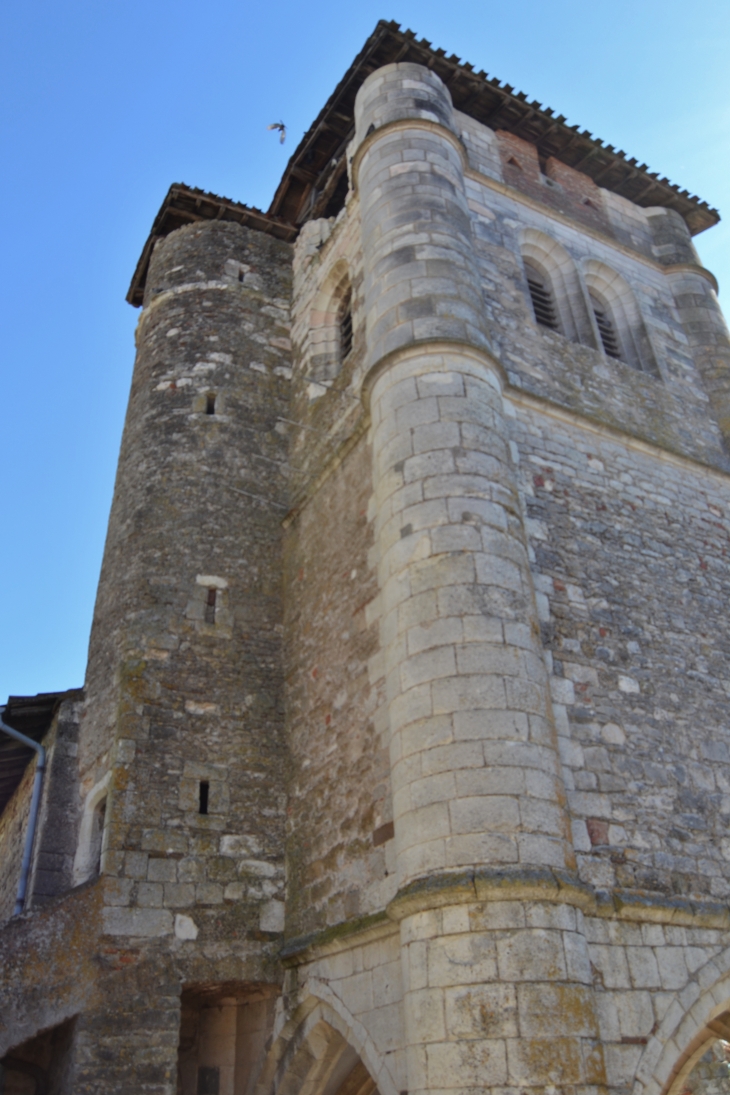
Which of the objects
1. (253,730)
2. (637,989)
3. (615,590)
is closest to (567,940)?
(637,989)

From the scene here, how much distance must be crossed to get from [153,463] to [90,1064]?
5514 millimetres

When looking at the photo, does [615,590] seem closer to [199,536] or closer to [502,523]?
[502,523]

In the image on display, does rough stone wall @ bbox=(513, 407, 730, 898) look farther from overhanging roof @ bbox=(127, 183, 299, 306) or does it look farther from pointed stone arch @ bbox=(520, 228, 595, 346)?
overhanging roof @ bbox=(127, 183, 299, 306)

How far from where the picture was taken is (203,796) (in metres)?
7.34

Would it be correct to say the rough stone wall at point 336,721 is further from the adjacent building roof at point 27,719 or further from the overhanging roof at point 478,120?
the overhanging roof at point 478,120

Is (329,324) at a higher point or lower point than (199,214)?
lower

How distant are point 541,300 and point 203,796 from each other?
20.6ft

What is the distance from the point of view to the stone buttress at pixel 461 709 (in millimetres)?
4457

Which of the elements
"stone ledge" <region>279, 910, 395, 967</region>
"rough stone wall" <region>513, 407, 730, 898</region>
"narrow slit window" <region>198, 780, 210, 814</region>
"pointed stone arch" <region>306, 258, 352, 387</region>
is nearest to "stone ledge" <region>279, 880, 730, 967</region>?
"stone ledge" <region>279, 910, 395, 967</region>

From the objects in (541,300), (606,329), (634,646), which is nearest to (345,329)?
(541,300)

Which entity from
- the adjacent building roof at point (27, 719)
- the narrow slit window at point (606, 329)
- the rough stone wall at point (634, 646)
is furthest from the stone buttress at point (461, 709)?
the adjacent building roof at point (27, 719)

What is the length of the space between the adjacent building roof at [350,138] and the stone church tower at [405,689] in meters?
0.12

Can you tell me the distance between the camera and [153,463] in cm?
930

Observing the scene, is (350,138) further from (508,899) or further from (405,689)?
(508,899)
